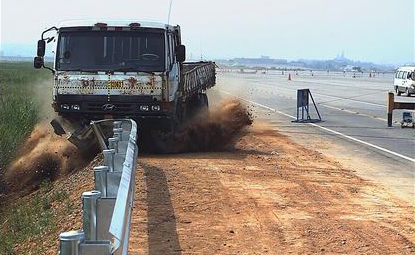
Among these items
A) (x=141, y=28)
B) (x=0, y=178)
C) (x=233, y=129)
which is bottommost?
(x=0, y=178)

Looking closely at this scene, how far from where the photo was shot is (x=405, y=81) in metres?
43.6

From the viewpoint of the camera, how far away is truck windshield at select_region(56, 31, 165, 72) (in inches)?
501

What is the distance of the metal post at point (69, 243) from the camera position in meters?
2.96

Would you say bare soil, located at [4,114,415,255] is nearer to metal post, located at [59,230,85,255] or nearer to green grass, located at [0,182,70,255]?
green grass, located at [0,182,70,255]

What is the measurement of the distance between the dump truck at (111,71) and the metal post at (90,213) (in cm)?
870

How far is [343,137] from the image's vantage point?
17922mm

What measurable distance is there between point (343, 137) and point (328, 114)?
8878 millimetres

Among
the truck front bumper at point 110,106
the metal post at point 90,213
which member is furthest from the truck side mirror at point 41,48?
the metal post at point 90,213

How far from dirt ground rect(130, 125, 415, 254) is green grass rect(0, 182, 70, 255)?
47.1 inches

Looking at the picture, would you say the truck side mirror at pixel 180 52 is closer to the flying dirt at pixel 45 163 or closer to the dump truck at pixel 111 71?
the dump truck at pixel 111 71

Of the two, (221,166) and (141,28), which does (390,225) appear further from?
(141,28)

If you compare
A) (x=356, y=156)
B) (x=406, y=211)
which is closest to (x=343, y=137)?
(x=356, y=156)

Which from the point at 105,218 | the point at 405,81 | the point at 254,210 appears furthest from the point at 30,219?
the point at 405,81

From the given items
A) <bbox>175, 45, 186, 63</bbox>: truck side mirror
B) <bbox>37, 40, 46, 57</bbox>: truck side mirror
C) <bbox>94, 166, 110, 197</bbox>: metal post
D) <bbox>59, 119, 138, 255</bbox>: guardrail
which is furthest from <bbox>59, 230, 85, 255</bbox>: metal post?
<bbox>175, 45, 186, 63</bbox>: truck side mirror
